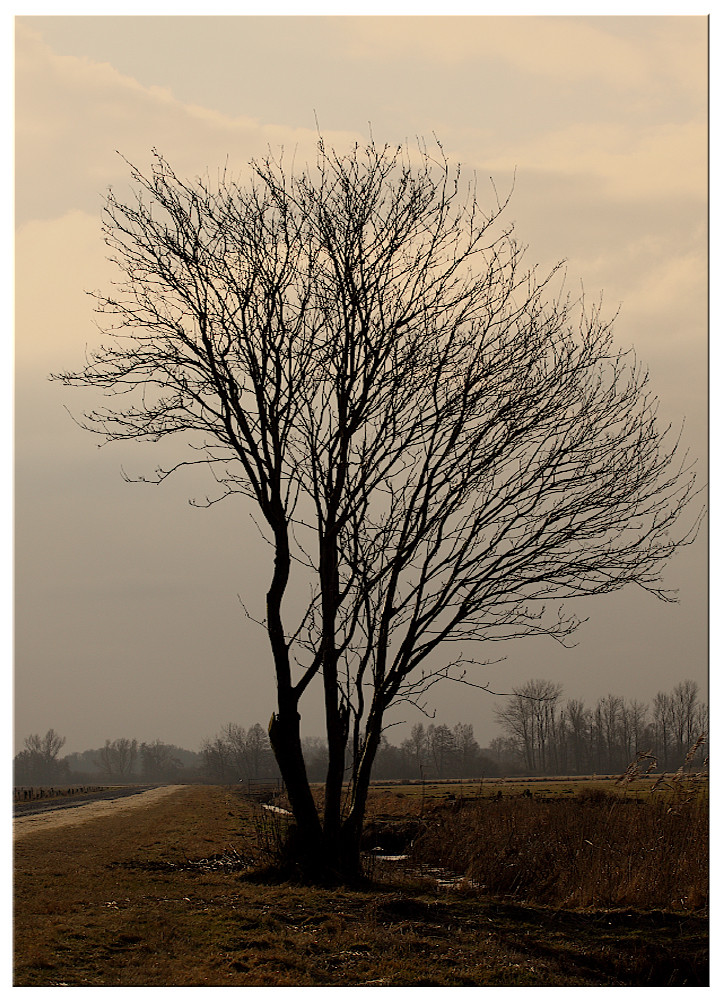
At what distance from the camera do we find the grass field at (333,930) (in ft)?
Answer: 19.2

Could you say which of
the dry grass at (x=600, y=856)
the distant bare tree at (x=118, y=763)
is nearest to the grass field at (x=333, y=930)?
the dry grass at (x=600, y=856)

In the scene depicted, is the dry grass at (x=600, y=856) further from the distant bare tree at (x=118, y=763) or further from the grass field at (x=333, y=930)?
the distant bare tree at (x=118, y=763)

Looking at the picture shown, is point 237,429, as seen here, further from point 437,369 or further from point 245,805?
point 245,805

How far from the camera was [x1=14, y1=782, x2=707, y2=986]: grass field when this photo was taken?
19.2 feet

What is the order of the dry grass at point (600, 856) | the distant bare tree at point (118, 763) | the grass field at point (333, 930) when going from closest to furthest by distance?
the grass field at point (333, 930) → the dry grass at point (600, 856) → the distant bare tree at point (118, 763)

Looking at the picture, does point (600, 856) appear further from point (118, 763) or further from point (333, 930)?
point (118, 763)

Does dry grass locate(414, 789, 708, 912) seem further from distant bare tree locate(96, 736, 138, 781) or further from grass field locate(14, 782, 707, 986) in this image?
distant bare tree locate(96, 736, 138, 781)

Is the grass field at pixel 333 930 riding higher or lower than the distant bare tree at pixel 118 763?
higher

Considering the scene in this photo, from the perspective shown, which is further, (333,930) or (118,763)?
(118,763)

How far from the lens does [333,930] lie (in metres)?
6.64

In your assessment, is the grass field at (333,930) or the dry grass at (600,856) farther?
the dry grass at (600,856)

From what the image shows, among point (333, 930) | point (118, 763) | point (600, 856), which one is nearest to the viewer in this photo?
point (333, 930)

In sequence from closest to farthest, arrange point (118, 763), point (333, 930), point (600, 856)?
point (333, 930)
point (600, 856)
point (118, 763)

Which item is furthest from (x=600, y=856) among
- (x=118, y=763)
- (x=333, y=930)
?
(x=118, y=763)
